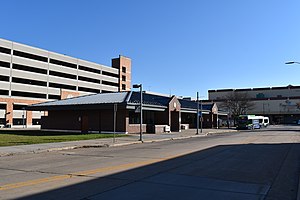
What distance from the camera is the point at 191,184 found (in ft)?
28.3

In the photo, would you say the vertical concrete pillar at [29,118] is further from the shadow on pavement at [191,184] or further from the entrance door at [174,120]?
the shadow on pavement at [191,184]

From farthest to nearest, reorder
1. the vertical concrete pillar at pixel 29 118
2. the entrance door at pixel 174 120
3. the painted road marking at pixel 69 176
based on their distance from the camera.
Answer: the vertical concrete pillar at pixel 29 118 → the entrance door at pixel 174 120 → the painted road marking at pixel 69 176

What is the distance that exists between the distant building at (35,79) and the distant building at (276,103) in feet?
179

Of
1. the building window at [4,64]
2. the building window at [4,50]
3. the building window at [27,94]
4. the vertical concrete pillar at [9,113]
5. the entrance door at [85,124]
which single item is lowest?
A: the entrance door at [85,124]

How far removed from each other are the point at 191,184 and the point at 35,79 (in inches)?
2909


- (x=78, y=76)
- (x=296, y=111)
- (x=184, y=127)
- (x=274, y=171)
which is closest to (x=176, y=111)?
(x=184, y=127)

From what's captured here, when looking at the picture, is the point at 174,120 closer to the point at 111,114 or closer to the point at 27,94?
the point at 111,114

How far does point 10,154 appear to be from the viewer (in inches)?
637

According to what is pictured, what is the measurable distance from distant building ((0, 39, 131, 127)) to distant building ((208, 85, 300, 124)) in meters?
54.4

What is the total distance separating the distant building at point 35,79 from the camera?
69.6 m

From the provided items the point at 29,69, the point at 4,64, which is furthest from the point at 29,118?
the point at 4,64

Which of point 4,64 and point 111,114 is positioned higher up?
point 4,64

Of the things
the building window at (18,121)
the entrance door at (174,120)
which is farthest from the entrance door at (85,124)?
the building window at (18,121)

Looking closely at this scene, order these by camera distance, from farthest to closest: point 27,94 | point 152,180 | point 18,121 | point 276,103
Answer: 1. point 276,103
2. point 27,94
3. point 18,121
4. point 152,180
